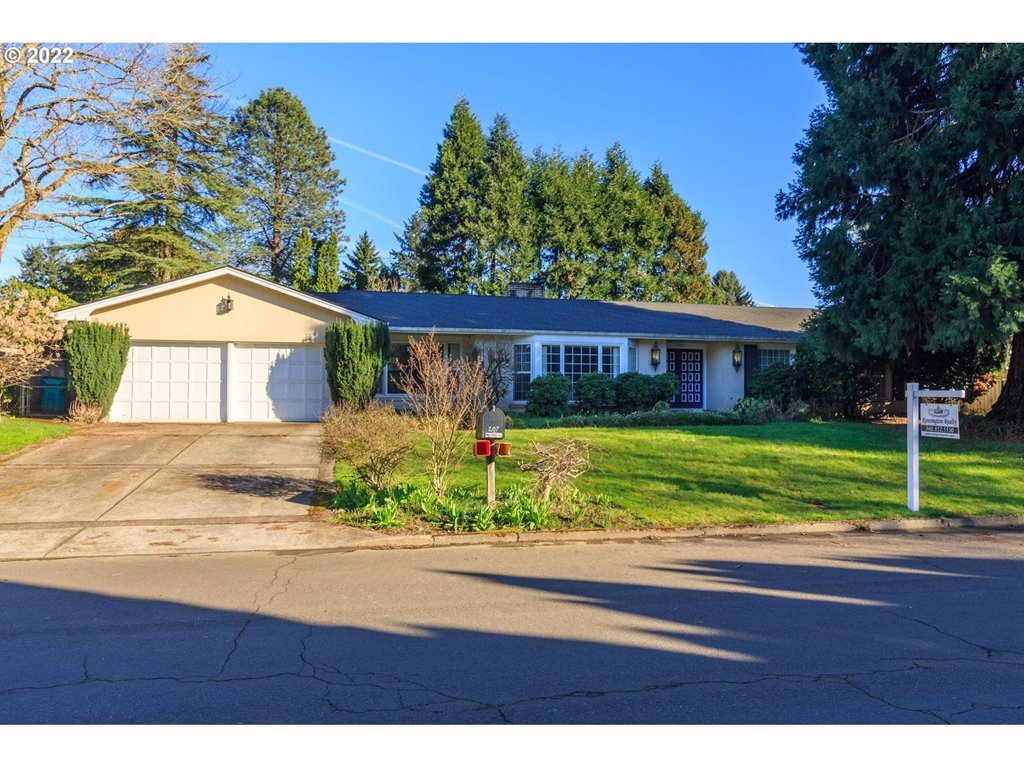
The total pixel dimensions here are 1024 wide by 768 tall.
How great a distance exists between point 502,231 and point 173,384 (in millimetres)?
24387

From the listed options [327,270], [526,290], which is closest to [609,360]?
[526,290]

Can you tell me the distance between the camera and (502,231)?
40.6 meters

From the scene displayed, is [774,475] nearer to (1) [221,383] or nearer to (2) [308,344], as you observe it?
(2) [308,344]

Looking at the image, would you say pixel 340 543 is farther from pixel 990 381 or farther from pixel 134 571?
pixel 990 381

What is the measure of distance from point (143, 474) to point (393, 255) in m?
37.7

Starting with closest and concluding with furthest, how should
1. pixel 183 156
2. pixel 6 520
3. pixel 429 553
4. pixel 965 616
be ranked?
1. pixel 965 616
2. pixel 429 553
3. pixel 6 520
4. pixel 183 156

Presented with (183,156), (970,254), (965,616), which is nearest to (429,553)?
(965,616)

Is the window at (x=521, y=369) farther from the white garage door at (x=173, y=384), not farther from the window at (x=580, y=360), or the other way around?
the white garage door at (x=173, y=384)

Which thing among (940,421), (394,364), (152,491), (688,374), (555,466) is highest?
(394,364)

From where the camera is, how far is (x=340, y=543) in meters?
8.62

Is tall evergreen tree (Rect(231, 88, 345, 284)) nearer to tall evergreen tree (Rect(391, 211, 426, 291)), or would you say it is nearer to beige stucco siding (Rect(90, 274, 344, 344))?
tall evergreen tree (Rect(391, 211, 426, 291))

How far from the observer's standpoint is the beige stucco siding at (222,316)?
19.3m

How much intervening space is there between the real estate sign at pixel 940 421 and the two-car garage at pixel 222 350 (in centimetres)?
1384

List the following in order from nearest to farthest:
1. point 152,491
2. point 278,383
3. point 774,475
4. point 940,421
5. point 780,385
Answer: point 940,421 → point 152,491 → point 774,475 → point 278,383 → point 780,385
